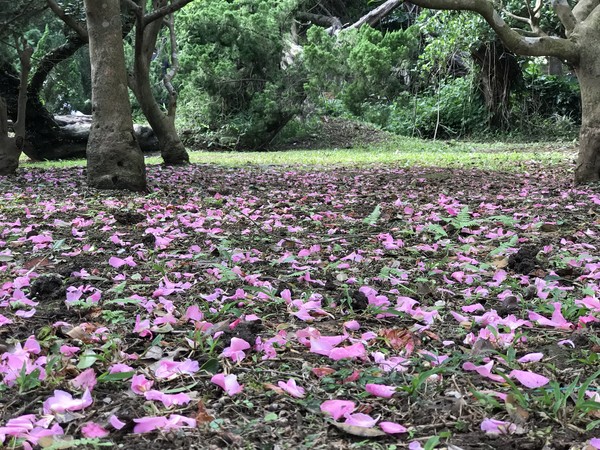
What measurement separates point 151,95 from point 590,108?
5.92 meters

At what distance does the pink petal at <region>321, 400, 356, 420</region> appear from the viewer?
1.37 metres

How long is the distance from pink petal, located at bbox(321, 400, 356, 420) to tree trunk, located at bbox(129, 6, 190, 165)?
694 centimetres

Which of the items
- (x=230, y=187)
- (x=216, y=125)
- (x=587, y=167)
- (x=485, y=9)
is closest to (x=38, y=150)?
(x=216, y=125)

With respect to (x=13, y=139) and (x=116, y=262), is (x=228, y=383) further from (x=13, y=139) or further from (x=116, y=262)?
(x=13, y=139)

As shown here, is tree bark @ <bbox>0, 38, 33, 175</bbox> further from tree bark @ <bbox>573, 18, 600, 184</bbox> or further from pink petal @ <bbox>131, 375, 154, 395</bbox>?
pink petal @ <bbox>131, 375, 154, 395</bbox>

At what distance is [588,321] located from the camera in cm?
197

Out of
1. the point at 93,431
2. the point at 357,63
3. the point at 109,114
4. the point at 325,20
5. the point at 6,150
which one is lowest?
the point at 93,431

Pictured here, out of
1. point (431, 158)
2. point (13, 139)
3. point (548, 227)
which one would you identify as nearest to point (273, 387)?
point (548, 227)

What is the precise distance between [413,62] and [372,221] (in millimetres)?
15176

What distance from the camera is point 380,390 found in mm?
1459

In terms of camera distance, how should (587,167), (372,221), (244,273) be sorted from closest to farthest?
(244,273) → (372,221) → (587,167)

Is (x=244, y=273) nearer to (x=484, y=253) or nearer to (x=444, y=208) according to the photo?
(x=484, y=253)

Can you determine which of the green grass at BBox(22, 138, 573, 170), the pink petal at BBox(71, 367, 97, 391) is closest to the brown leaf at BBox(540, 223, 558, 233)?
the pink petal at BBox(71, 367, 97, 391)

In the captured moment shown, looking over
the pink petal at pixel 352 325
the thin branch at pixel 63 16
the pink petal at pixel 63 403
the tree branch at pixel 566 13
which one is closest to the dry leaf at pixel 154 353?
the pink petal at pixel 63 403
